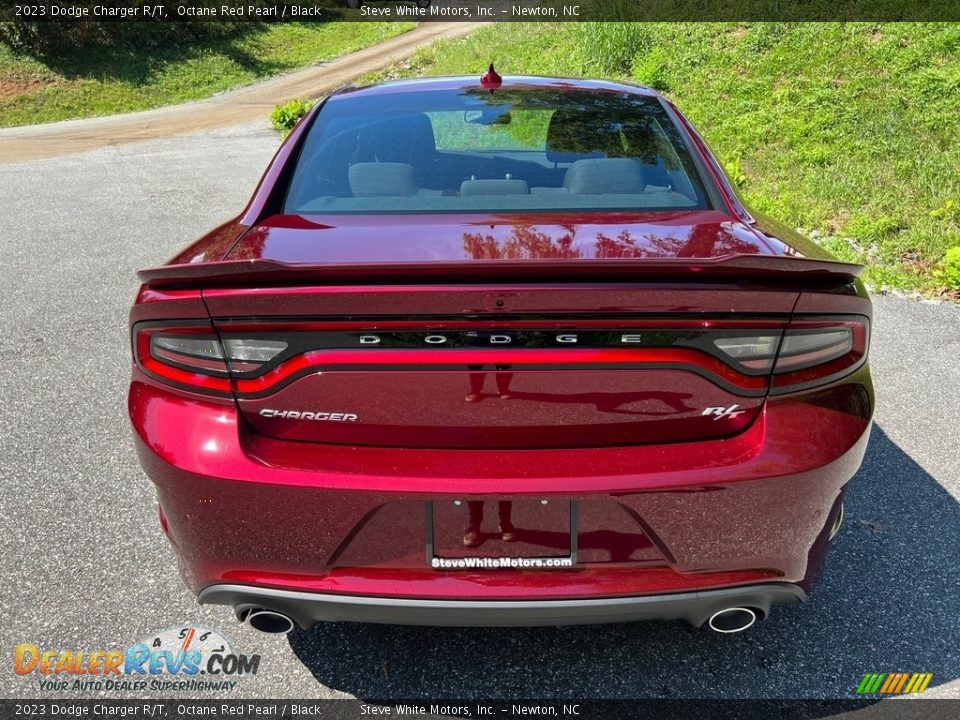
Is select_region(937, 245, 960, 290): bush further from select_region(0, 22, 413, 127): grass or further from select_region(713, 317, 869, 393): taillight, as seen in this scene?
select_region(0, 22, 413, 127): grass

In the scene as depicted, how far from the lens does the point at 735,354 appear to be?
5.55ft

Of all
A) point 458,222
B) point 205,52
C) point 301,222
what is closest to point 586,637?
point 458,222

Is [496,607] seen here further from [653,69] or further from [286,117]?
[286,117]

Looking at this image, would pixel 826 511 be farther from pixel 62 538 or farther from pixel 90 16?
pixel 90 16

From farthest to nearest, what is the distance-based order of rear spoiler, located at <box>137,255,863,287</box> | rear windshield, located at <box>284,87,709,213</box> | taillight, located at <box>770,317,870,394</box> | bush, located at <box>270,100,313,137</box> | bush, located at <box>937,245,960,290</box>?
1. bush, located at <box>270,100,313,137</box>
2. bush, located at <box>937,245,960,290</box>
3. rear windshield, located at <box>284,87,709,213</box>
4. taillight, located at <box>770,317,870,394</box>
5. rear spoiler, located at <box>137,255,863,287</box>

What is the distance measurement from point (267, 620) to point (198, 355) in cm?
72

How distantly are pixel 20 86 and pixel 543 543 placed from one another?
2582cm

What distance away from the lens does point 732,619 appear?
192cm

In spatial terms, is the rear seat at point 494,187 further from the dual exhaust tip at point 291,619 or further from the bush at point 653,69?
the bush at point 653,69

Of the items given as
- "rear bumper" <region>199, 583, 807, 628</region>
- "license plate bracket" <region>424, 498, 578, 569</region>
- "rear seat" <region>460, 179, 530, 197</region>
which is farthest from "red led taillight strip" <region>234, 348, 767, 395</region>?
"rear seat" <region>460, 179, 530, 197</region>

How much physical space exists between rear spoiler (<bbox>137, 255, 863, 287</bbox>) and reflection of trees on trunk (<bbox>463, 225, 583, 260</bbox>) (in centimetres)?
9

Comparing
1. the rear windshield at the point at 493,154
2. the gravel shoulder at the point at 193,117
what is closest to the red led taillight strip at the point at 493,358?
the rear windshield at the point at 493,154

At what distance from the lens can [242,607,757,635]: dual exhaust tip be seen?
1866 mm

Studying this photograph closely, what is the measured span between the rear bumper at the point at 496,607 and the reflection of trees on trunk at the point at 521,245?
826 mm
